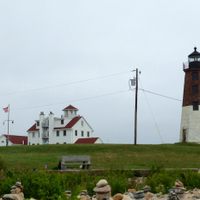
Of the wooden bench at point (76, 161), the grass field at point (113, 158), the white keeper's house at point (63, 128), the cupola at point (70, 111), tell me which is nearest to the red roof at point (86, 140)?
the white keeper's house at point (63, 128)

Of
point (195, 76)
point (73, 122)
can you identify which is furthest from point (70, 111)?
point (195, 76)

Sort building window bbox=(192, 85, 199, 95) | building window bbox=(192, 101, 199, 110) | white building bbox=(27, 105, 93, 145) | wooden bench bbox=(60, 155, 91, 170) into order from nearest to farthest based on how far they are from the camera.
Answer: wooden bench bbox=(60, 155, 91, 170) → building window bbox=(192, 101, 199, 110) → building window bbox=(192, 85, 199, 95) → white building bbox=(27, 105, 93, 145)

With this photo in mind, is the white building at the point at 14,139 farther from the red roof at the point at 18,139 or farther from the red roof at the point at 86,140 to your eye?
the red roof at the point at 86,140

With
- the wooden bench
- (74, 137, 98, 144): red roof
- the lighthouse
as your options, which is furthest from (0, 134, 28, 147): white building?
the wooden bench

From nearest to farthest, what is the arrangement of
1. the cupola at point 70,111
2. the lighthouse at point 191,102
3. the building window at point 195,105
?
the lighthouse at point 191,102 < the building window at point 195,105 < the cupola at point 70,111

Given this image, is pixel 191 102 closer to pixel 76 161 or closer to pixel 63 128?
pixel 76 161

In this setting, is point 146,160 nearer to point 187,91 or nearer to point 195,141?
point 195,141

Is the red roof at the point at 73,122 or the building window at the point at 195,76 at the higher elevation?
the building window at the point at 195,76

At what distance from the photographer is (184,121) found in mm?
46875

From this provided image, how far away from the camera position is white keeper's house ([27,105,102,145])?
80562 millimetres

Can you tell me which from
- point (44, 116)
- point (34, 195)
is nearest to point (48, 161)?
point (34, 195)

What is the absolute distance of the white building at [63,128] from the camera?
80.6 metres

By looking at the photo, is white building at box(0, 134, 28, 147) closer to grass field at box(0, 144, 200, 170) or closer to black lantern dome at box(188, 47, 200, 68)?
black lantern dome at box(188, 47, 200, 68)

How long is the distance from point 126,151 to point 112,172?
17689mm
